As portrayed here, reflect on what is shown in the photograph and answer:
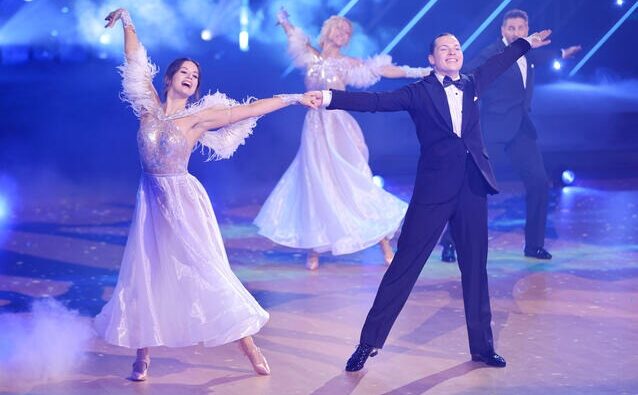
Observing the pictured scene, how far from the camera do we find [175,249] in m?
5.95

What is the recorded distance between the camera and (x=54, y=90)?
20.6m

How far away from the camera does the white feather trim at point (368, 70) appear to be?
9.08m

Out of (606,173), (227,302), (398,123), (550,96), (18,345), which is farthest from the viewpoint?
(550,96)

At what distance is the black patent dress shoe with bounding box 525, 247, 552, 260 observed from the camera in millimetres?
9312

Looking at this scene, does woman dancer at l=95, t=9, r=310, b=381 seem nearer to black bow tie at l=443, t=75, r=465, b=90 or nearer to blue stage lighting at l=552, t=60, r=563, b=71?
black bow tie at l=443, t=75, r=465, b=90

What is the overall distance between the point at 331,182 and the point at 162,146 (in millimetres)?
3484

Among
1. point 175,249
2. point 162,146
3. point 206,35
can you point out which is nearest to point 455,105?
point 162,146

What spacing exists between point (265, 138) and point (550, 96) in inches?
201

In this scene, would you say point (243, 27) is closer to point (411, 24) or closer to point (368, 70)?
point (411, 24)

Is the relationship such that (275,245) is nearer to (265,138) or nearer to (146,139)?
(146,139)

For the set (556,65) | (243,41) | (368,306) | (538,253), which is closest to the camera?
(368,306)

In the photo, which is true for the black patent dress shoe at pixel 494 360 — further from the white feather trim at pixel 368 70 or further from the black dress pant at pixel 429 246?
the white feather trim at pixel 368 70

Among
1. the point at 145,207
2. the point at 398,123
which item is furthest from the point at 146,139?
the point at 398,123

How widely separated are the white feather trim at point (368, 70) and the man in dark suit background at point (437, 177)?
2.96m
